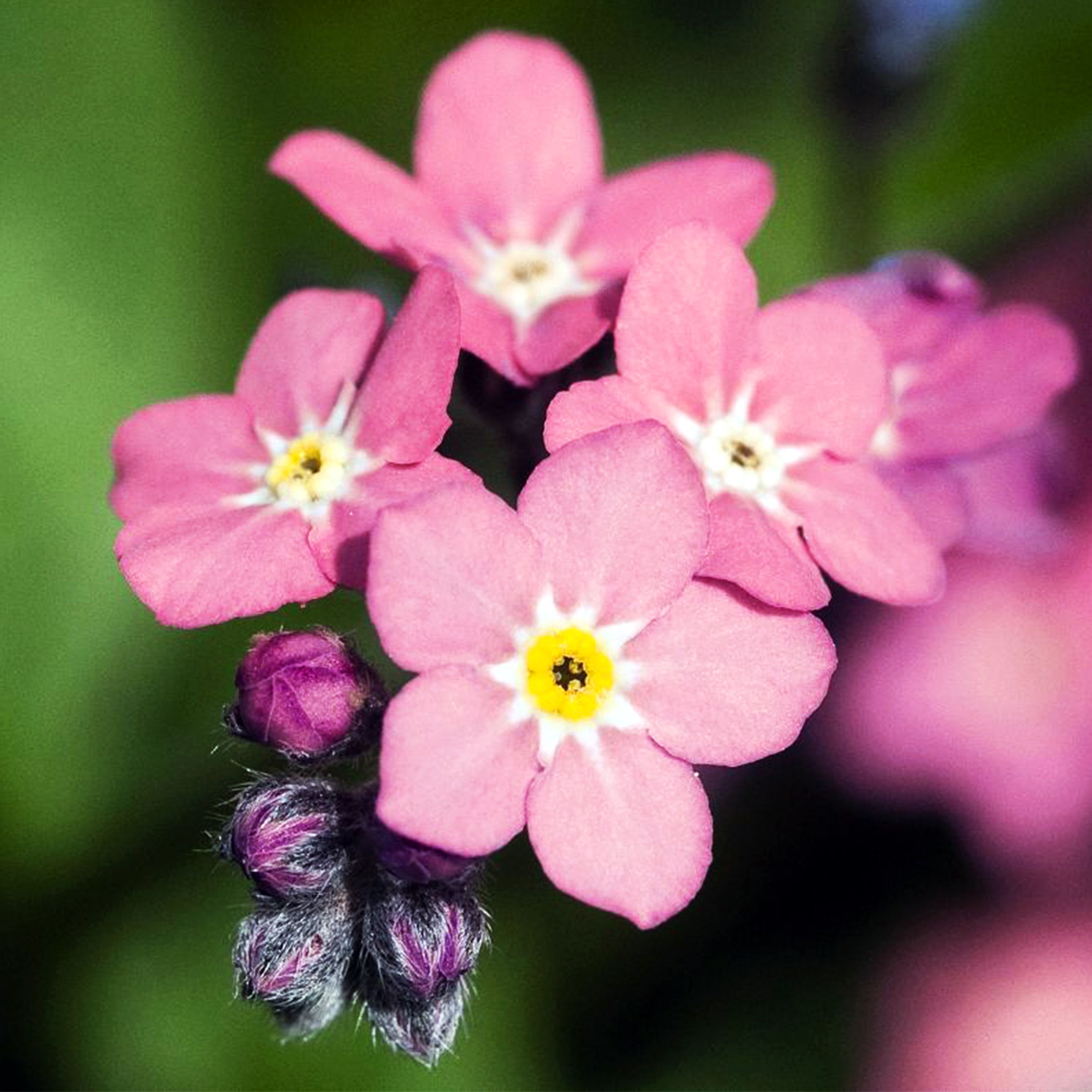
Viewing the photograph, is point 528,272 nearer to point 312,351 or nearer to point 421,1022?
point 312,351

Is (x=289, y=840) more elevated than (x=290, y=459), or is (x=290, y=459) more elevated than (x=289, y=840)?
(x=290, y=459)

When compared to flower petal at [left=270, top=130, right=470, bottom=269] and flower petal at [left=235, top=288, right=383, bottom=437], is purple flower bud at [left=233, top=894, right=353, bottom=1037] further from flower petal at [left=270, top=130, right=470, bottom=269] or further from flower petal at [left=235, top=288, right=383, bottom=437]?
flower petal at [left=270, top=130, right=470, bottom=269]

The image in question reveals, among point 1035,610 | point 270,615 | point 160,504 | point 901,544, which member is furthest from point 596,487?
point 1035,610

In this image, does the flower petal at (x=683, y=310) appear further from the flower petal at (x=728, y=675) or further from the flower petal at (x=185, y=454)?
the flower petal at (x=185, y=454)

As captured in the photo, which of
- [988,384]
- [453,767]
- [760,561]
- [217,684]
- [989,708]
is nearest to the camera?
[453,767]

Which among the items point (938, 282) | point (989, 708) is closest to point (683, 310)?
point (938, 282)

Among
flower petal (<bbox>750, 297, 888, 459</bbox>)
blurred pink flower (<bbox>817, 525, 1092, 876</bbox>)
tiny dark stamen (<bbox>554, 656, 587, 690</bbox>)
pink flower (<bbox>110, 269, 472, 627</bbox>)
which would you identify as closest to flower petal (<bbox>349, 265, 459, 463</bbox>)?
pink flower (<bbox>110, 269, 472, 627</bbox>)

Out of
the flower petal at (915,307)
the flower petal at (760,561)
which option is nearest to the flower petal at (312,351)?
the flower petal at (760,561)

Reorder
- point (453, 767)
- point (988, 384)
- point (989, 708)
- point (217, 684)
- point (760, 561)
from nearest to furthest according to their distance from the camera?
point (453, 767) < point (760, 561) < point (988, 384) < point (217, 684) < point (989, 708)

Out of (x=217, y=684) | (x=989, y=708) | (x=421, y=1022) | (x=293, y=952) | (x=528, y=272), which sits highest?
(x=528, y=272)
